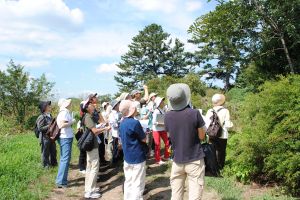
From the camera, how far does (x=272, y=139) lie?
640cm

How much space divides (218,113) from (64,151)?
3162 millimetres

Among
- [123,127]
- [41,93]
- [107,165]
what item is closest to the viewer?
[123,127]

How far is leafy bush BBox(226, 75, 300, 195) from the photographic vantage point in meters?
6.16

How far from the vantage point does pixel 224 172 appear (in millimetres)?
7438

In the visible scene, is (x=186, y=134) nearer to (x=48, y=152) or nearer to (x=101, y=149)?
(x=101, y=149)

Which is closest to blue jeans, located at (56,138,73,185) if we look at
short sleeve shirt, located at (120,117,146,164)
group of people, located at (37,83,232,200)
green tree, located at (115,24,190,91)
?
group of people, located at (37,83,232,200)

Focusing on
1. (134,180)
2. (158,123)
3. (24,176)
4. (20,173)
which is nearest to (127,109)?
(134,180)

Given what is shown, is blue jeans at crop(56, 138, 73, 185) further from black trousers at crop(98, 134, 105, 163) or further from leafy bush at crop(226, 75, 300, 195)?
leafy bush at crop(226, 75, 300, 195)

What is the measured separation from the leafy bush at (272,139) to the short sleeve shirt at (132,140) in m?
2.27

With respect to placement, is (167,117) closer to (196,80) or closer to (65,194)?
(65,194)

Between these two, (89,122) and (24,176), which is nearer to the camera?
(89,122)

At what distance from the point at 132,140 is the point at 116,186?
2198 millimetres

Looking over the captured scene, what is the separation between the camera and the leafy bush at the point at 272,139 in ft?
20.2

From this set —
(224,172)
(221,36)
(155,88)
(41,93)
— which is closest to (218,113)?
(224,172)
